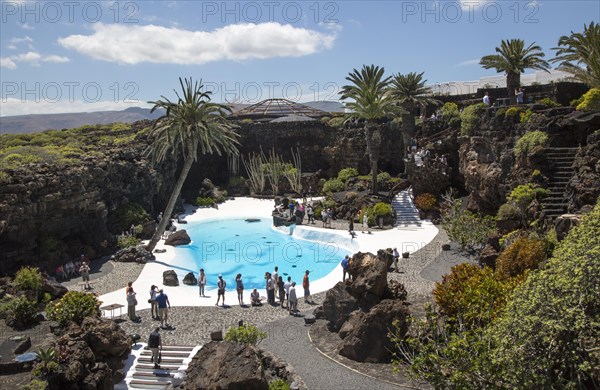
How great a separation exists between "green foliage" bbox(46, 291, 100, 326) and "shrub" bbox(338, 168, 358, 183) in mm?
30477

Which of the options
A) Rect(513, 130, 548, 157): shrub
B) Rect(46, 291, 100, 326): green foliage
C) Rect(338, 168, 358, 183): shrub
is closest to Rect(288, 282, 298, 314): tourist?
Rect(46, 291, 100, 326): green foliage

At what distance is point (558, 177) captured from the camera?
2277 centimetres

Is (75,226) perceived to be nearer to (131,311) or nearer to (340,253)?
(131,311)

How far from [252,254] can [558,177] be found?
18.0m

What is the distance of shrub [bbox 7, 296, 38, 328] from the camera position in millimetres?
16391

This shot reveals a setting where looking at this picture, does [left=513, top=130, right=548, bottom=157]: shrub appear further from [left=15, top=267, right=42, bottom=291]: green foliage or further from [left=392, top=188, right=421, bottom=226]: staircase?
[left=15, top=267, right=42, bottom=291]: green foliage

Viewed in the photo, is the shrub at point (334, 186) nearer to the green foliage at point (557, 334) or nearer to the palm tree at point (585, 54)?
the palm tree at point (585, 54)

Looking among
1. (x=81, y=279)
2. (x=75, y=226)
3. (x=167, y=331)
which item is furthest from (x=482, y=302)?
(x=75, y=226)

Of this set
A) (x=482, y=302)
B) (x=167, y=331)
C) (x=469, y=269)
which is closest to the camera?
(x=482, y=302)

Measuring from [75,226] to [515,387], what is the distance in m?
25.0

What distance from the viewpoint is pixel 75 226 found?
2798 cm

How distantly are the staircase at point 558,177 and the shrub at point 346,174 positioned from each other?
879 inches

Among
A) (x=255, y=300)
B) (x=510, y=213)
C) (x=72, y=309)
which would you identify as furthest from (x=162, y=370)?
(x=510, y=213)

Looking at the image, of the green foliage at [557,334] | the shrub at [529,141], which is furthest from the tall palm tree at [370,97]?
the green foliage at [557,334]
